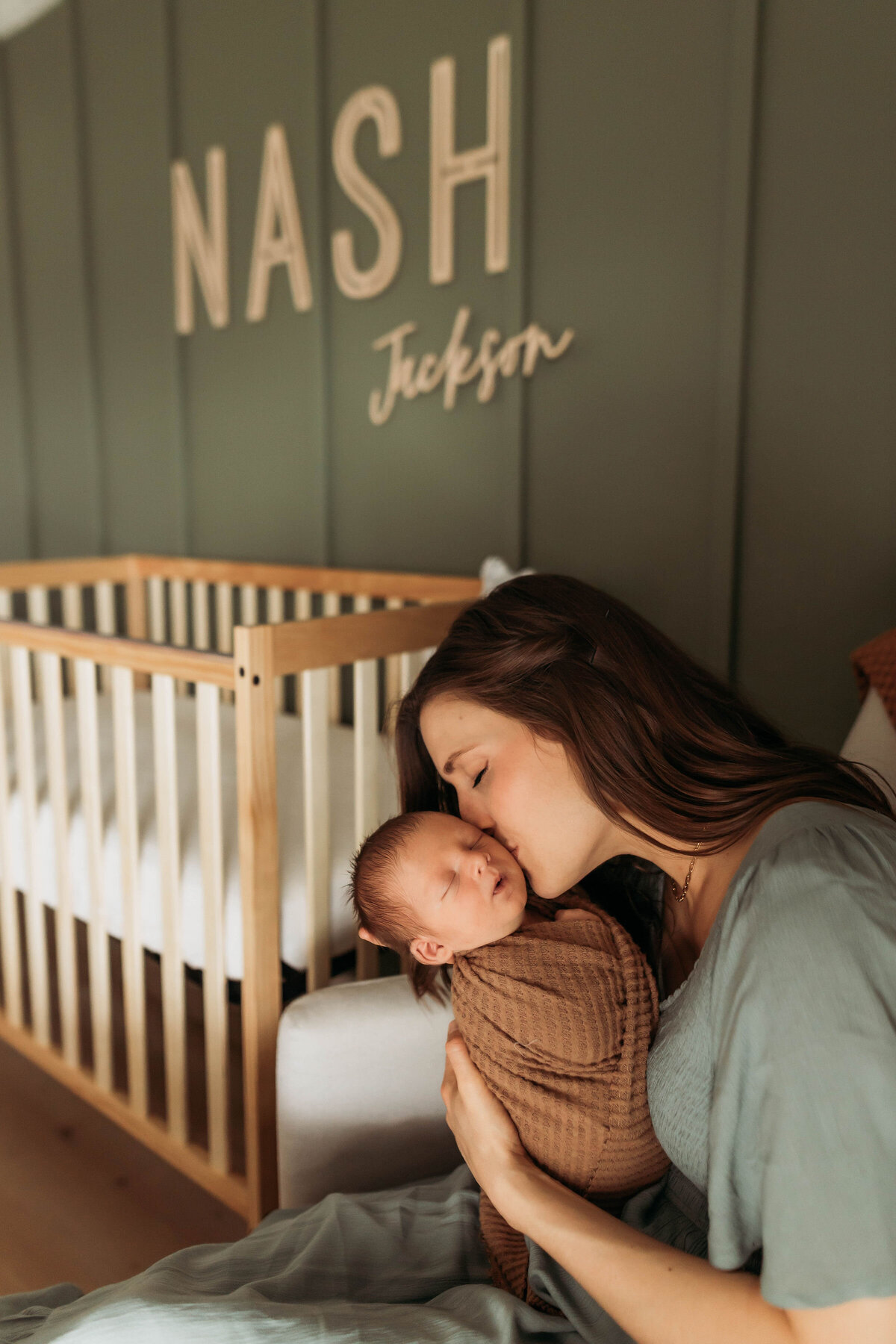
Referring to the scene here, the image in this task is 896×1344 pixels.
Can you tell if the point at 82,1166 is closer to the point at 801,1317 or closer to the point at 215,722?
the point at 215,722

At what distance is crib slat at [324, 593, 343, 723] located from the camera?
2305 millimetres

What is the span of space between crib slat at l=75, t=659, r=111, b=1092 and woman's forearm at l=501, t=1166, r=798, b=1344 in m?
0.98

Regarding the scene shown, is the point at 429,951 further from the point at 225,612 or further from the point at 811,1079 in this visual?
the point at 225,612

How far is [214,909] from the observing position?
4.36ft

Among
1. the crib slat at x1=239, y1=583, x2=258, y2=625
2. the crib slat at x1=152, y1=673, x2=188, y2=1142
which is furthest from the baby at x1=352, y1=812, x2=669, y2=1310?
the crib slat at x1=239, y1=583, x2=258, y2=625

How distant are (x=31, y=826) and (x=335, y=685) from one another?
2.70 feet

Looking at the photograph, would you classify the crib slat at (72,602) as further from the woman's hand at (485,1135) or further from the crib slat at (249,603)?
the woman's hand at (485,1135)

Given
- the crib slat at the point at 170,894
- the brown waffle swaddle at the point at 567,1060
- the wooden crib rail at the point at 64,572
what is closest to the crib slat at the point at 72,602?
the wooden crib rail at the point at 64,572

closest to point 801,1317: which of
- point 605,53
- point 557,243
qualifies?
point 557,243

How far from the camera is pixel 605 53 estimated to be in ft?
5.66

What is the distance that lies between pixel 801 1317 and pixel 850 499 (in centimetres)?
127

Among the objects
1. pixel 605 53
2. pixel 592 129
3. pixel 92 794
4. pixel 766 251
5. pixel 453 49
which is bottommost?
pixel 92 794

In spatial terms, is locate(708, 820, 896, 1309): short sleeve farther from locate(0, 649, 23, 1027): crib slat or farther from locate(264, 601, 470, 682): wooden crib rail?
locate(0, 649, 23, 1027): crib slat

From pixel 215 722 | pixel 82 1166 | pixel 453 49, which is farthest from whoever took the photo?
pixel 453 49
